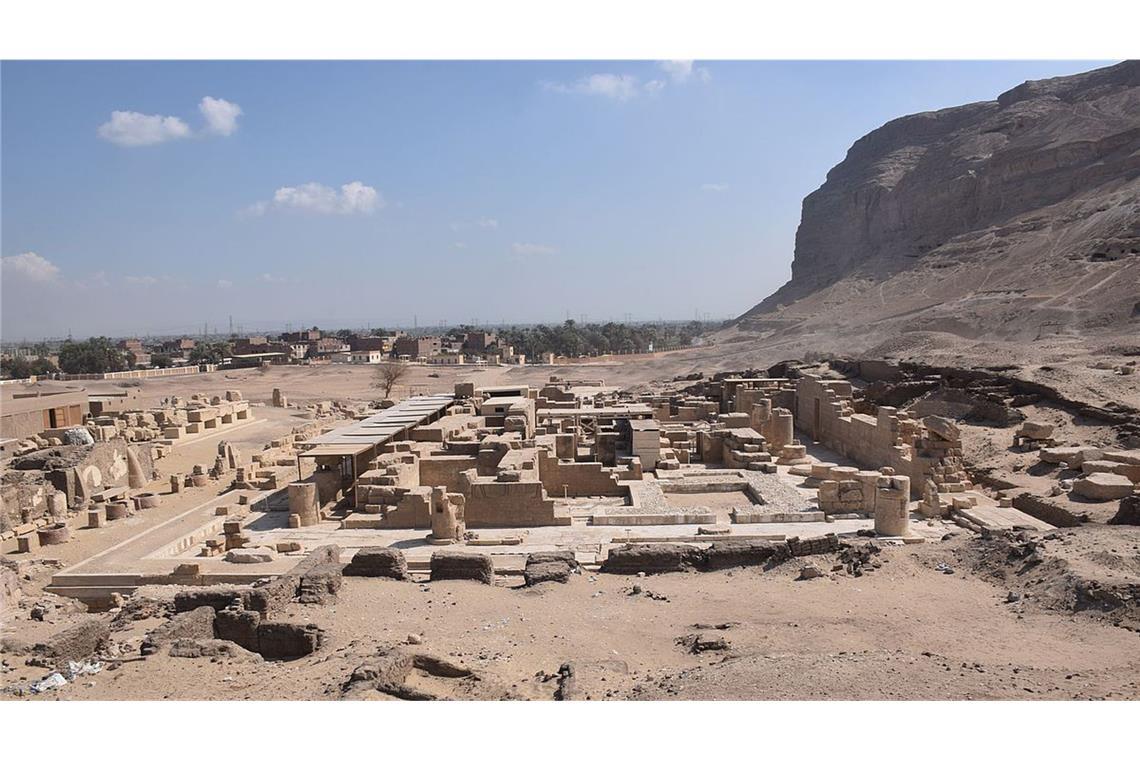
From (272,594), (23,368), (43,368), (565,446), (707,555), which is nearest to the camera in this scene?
(272,594)

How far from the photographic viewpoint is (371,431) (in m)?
22.0

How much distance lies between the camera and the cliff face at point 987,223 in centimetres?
4619

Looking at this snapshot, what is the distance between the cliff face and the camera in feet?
152

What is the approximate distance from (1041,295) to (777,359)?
16.6 metres

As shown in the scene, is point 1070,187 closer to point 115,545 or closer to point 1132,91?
point 1132,91

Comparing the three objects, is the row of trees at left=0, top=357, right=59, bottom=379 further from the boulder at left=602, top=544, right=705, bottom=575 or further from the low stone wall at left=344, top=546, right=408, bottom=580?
the boulder at left=602, top=544, right=705, bottom=575

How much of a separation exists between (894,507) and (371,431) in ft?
48.5

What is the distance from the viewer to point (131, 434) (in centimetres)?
2831

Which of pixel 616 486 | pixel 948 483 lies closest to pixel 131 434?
pixel 616 486

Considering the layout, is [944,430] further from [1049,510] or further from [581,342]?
[581,342]

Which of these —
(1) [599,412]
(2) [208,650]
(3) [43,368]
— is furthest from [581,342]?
(2) [208,650]

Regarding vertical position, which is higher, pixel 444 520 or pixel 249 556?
pixel 444 520

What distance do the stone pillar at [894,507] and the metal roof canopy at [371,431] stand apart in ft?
40.6

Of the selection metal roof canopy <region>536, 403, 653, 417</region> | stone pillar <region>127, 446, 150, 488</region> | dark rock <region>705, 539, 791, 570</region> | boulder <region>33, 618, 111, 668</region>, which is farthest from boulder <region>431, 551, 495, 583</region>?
stone pillar <region>127, 446, 150, 488</region>
